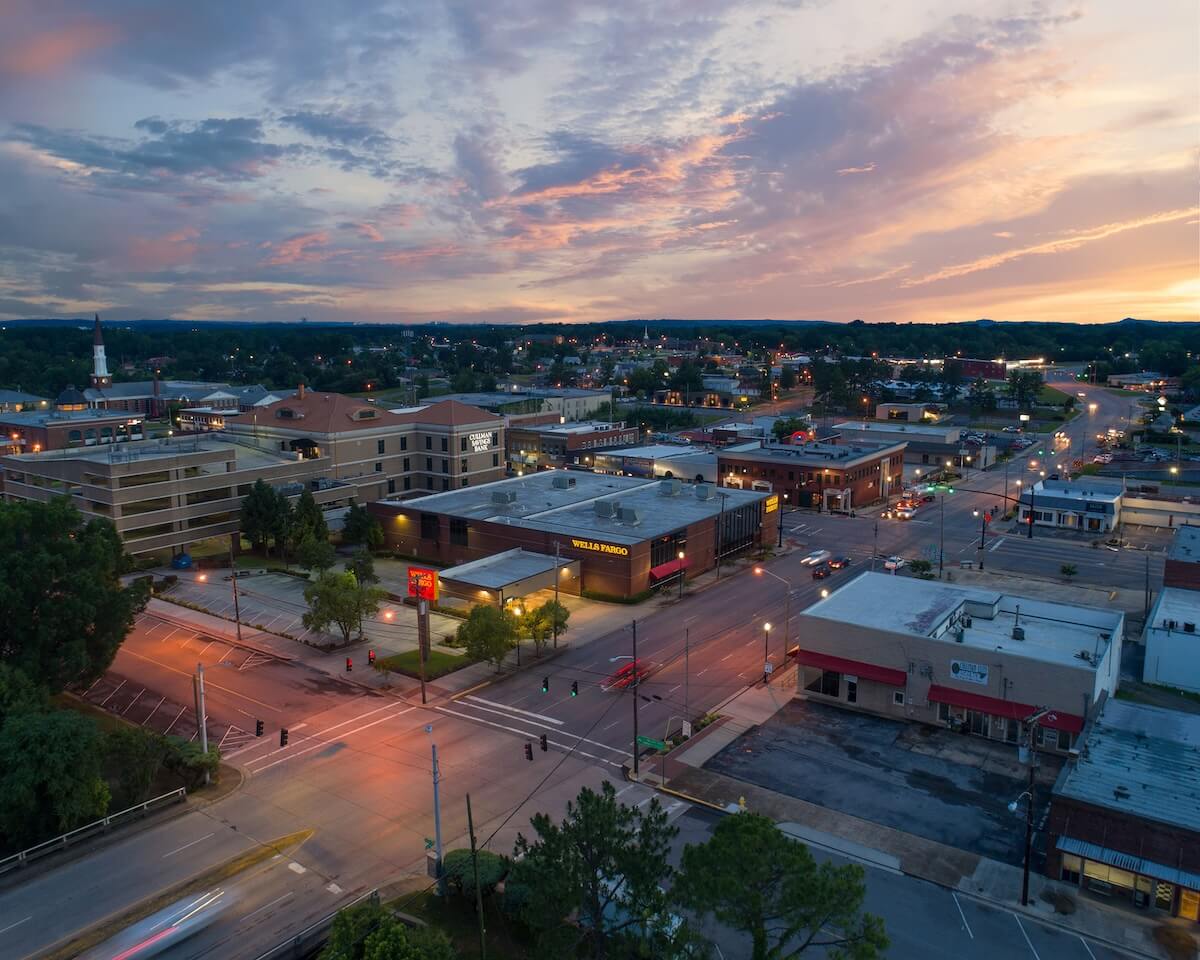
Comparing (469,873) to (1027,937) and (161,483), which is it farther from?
(161,483)

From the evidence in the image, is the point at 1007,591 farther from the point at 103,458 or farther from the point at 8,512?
the point at 103,458

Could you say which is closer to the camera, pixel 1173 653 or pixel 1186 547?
pixel 1173 653

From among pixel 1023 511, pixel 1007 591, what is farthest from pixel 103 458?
pixel 1023 511

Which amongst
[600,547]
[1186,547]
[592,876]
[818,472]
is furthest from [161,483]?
[1186,547]

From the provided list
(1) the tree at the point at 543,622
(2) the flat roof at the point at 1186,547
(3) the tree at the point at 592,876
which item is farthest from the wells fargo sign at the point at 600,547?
(3) the tree at the point at 592,876

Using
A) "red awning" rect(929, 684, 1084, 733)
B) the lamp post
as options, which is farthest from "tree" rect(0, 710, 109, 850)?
"red awning" rect(929, 684, 1084, 733)

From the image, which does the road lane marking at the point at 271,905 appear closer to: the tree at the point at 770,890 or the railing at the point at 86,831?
the railing at the point at 86,831
